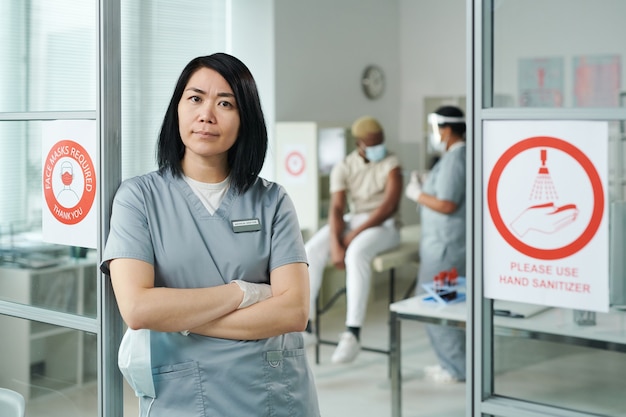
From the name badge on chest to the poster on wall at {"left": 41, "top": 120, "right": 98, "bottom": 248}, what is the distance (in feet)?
→ 1.69

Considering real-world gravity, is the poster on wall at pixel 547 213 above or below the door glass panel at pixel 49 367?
→ above

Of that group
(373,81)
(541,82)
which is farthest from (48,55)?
(373,81)

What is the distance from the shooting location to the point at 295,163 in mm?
6086

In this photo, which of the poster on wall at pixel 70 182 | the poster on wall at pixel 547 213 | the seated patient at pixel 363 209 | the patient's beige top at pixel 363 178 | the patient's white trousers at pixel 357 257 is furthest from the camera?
the patient's beige top at pixel 363 178

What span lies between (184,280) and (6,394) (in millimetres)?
605

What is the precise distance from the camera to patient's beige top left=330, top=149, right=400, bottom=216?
5.27m

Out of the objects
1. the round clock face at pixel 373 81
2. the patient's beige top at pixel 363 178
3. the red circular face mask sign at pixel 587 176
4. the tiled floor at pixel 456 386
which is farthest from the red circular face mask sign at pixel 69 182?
the round clock face at pixel 373 81

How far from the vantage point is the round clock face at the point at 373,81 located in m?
7.54

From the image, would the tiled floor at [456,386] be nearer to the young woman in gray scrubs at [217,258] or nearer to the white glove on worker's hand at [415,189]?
the young woman in gray scrubs at [217,258]

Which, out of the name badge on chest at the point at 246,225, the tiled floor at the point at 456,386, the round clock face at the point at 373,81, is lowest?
the tiled floor at the point at 456,386


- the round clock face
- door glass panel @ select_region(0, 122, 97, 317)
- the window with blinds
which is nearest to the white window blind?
the window with blinds

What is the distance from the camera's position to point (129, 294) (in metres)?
1.72

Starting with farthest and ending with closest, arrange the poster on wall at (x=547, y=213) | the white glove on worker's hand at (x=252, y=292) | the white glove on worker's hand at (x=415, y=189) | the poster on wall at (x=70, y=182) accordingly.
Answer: the white glove on worker's hand at (x=415, y=189)
the poster on wall at (x=70, y=182)
the white glove on worker's hand at (x=252, y=292)
the poster on wall at (x=547, y=213)

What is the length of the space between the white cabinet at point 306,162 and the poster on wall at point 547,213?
433cm
